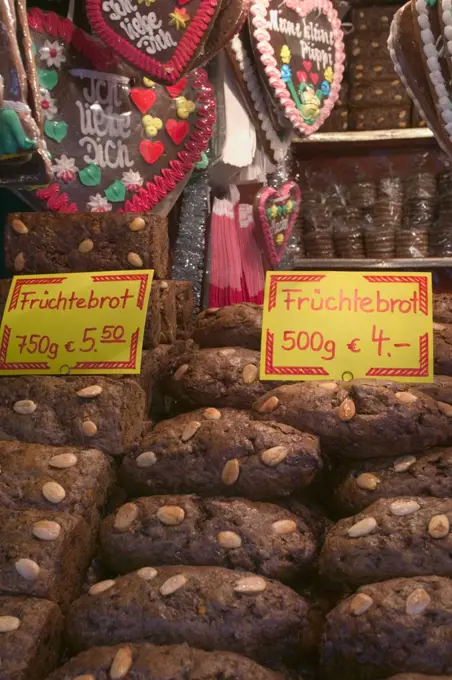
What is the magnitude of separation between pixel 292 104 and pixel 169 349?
52.6 inches

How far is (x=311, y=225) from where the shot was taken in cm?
368

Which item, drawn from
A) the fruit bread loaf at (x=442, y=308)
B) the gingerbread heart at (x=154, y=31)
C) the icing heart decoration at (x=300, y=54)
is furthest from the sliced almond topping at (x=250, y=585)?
the icing heart decoration at (x=300, y=54)

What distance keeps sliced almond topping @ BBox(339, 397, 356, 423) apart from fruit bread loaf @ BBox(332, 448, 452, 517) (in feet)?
0.36

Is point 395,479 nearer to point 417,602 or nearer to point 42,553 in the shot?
point 417,602

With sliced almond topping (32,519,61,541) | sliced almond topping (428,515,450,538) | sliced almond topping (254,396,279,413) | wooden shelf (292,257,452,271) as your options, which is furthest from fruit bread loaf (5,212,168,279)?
wooden shelf (292,257,452,271)

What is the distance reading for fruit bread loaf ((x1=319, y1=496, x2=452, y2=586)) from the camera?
46.8 inches

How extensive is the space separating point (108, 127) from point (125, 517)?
4.72 feet

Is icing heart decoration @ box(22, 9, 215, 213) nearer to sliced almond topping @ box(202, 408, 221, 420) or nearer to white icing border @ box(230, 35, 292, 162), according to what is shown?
white icing border @ box(230, 35, 292, 162)

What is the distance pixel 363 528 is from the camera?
4.08 feet

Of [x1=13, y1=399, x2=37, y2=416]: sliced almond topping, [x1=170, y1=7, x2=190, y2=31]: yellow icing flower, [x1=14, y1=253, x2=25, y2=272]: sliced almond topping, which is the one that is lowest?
[x1=13, y1=399, x2=37, y2=416]: sliced almond topping

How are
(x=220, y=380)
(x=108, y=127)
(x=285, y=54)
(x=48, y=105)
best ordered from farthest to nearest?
(x=285, y=54), (x=108, y=127), (x=48, y=105), (x=220, y=380)

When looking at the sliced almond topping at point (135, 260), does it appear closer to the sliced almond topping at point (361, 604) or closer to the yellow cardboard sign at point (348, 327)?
the yellow cardboard sign at point (348, 327)

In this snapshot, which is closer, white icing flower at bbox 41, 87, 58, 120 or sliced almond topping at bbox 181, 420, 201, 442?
sliced almond topping at bbox 181, 420, 201, 442

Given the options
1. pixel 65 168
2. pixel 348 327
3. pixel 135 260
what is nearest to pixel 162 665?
pixel 348 327
